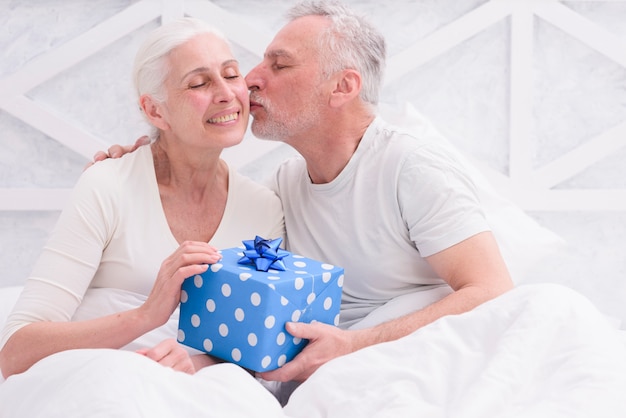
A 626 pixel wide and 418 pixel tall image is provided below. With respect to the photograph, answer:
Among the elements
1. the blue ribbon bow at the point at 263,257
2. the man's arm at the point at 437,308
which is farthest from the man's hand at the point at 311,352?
the blue ribbon bow at the point at 263,257

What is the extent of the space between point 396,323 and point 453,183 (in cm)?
32

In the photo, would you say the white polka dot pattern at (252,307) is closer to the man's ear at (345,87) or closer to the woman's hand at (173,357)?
the woman's hand at (173,357)

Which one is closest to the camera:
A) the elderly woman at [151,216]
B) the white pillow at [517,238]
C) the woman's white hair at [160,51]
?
the elderly woman at [151,216]

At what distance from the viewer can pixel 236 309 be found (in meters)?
1.32

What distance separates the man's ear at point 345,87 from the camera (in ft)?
5.66

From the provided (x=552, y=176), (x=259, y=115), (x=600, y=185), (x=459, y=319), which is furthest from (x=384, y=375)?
(x=600, y=185)

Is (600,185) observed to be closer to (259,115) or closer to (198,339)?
(259,115)

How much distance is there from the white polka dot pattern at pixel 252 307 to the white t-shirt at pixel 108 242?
0.73ft

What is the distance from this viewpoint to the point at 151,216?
1.60m

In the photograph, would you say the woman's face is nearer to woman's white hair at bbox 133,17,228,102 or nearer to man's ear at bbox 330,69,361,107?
woman's white hair at bbox 133,17,228,102

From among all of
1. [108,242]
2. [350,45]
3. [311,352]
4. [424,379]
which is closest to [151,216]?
[108,242]

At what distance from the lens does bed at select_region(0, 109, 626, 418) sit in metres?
1.04

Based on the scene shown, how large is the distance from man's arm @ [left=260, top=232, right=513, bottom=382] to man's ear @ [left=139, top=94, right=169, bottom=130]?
561mm

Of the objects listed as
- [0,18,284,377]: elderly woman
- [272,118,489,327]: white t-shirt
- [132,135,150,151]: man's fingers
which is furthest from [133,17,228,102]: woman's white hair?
[272,118,489,327]: white t-shirt
